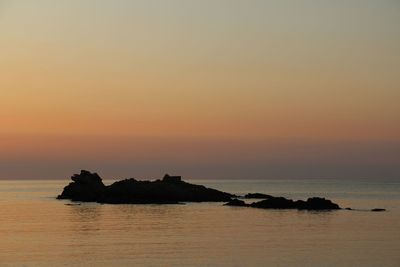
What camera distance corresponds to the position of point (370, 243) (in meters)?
54.5

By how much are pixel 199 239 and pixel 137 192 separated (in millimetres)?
62757

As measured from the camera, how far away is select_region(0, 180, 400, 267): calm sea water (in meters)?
44.7

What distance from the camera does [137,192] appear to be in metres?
118

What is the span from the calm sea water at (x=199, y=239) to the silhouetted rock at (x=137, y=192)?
30427 mm

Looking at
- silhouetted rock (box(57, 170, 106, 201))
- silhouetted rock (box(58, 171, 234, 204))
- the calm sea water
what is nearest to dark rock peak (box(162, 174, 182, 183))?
silhouetted rock (box(58, 171, 234, 204))

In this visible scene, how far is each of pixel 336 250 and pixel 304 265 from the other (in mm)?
8213

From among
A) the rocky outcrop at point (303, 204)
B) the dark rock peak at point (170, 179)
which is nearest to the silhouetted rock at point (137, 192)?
the dark rock peak at point (170, 179)

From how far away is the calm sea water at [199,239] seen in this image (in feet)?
147

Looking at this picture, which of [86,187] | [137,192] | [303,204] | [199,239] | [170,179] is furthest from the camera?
[170,179]

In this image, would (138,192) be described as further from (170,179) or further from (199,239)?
(199,239)

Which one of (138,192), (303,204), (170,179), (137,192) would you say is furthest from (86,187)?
(303,204)

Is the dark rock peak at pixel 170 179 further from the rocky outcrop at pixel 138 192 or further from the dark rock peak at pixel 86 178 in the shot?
the dark rock peak at pixel 86 178

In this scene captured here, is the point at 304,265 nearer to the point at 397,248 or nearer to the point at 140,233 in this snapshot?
the point at 397,248

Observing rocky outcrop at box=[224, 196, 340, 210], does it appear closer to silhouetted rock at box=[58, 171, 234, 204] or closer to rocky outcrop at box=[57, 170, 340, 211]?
rocky outcrop at box=[57, 170, 340, 211]
